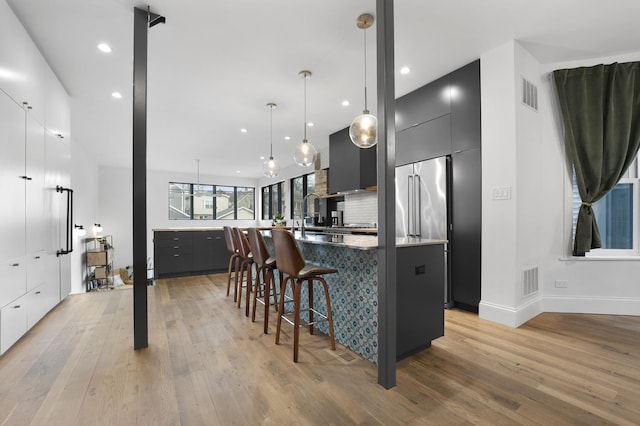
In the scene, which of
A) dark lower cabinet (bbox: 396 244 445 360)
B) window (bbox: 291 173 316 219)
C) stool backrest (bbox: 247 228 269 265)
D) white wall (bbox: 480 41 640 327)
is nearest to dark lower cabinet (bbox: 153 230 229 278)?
window (bbox: 291 173 316 219)

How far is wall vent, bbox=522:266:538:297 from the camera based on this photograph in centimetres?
321

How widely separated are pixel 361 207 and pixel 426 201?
8.06 ft

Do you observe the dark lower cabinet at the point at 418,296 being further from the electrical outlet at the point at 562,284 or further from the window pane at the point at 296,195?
the window pane at the point at 296,195

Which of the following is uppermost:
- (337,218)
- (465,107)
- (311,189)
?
(465,107)

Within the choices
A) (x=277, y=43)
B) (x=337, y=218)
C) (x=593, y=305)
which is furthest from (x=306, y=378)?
(x=337, y=218)

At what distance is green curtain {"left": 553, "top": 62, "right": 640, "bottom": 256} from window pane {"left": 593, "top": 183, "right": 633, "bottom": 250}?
303 mm

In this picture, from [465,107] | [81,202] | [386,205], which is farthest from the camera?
[81,202]

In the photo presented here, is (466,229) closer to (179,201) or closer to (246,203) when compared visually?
(246,203)

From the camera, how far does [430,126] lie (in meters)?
3.94

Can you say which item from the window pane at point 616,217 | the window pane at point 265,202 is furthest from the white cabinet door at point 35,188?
the window pane at point 265,202

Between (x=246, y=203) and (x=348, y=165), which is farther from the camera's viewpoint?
(x=246, y=203)

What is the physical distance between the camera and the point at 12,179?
100 inches

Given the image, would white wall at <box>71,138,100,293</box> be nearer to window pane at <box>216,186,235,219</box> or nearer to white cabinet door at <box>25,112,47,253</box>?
white cabinet door at <box>25,112,47,253</box>

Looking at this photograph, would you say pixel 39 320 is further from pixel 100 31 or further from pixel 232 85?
pixel 232 85
